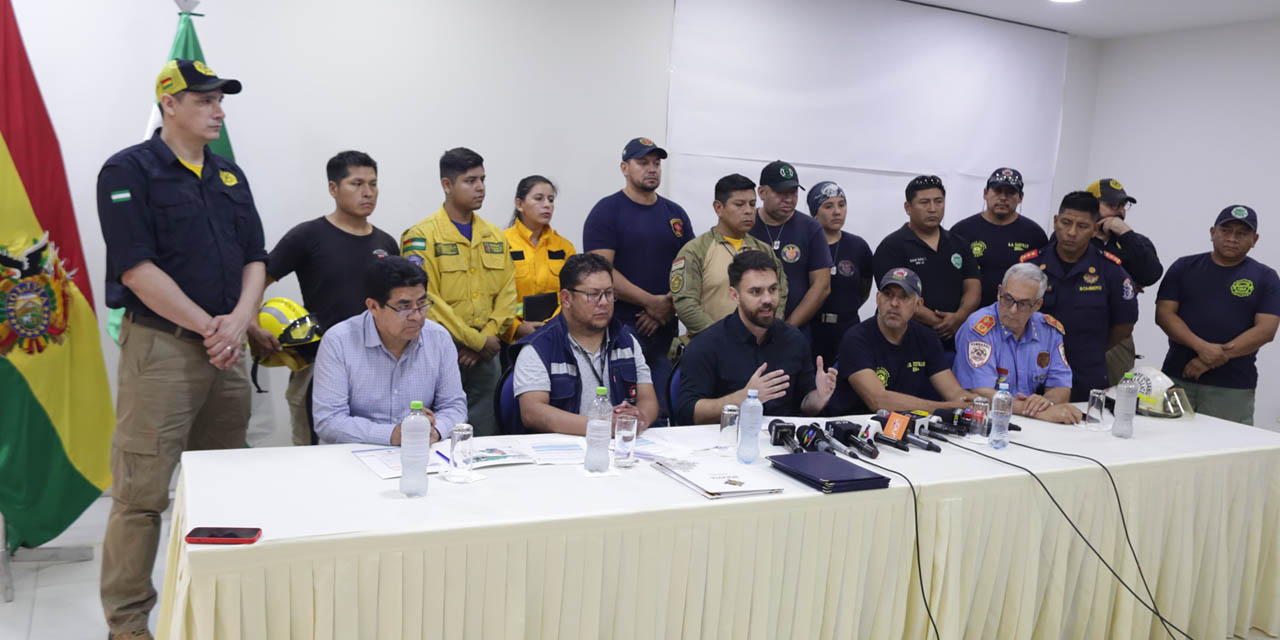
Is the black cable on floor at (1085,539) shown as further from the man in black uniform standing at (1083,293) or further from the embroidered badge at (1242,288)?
the embroidered badge at (1242,288)

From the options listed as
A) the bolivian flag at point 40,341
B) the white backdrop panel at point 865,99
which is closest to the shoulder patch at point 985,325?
the white backdrop panel at point 865,99

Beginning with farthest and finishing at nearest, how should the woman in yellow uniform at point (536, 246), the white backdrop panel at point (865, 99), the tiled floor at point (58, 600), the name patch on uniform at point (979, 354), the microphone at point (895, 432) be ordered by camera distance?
the white backdrop panel at point (865, 99), the woman in yellow uniform at point (536, 246), the name patch on uniform at point (979, 354), the tiled floor at point (58, 600), the microphone at point (895, 432)

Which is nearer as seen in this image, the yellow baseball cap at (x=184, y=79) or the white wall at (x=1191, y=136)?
the yellow baseball cap at (x=184, y=79)

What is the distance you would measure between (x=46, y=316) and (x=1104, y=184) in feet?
16.3

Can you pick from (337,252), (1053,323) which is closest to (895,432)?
(1053,323)

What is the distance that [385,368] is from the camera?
100 inches

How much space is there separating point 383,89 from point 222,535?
3162 millimetres

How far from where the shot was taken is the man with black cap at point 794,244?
396 cm

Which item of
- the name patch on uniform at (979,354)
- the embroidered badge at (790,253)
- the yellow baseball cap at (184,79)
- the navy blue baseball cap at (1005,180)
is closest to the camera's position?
the yellow baseball cap at (184,79)

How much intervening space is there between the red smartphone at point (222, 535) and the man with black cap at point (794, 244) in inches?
108

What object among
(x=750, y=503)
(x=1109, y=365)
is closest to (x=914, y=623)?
(x=750, y=503)

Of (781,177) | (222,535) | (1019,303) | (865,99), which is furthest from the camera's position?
(865,99)

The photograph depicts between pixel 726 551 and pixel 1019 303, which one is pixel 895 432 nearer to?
pixel 726 551

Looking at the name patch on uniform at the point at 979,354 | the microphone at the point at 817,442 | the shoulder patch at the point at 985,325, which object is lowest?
the microphone at the point at 817,442
